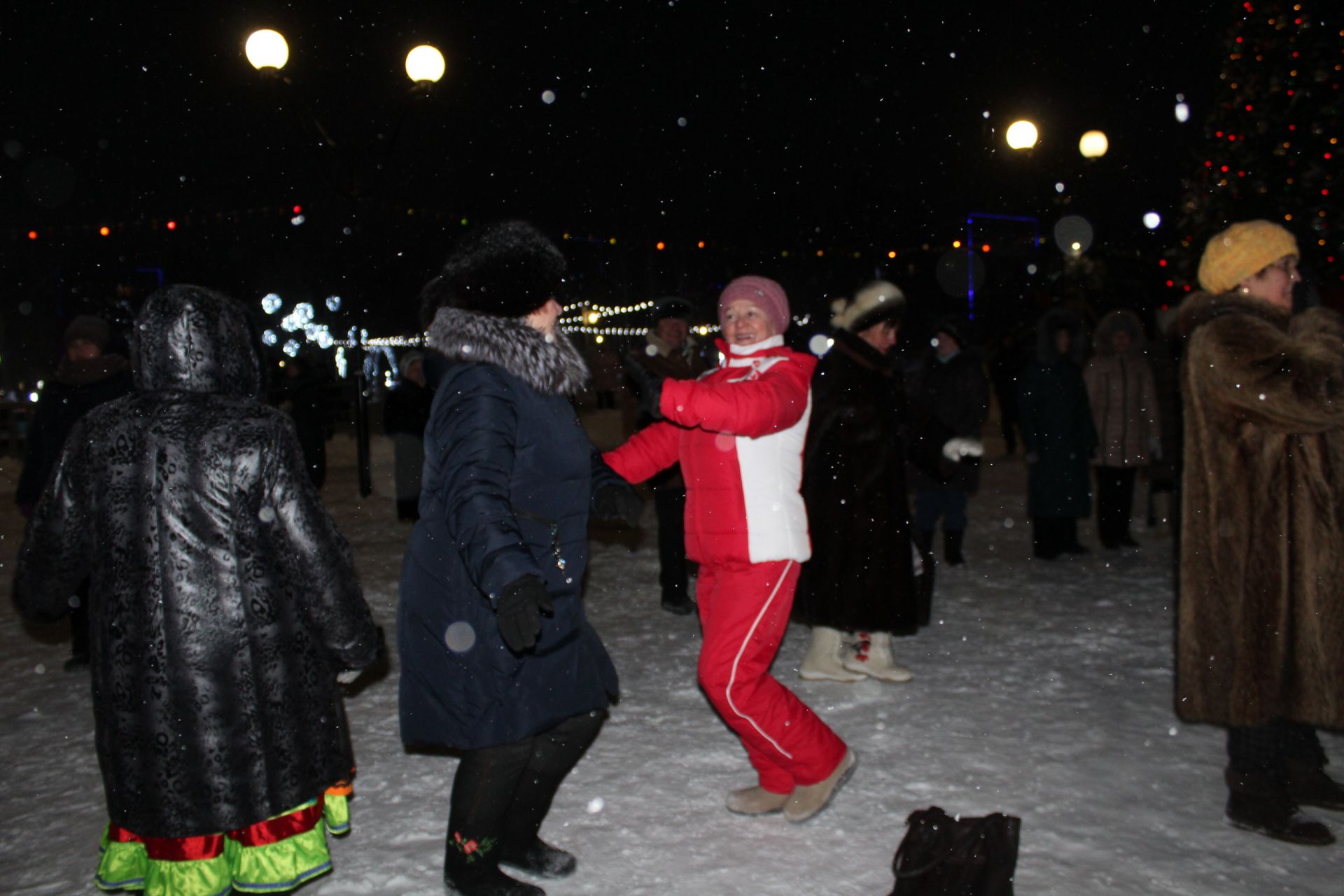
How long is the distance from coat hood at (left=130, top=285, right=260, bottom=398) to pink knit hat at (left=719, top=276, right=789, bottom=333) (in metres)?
1.61

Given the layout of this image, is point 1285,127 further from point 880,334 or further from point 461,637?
point 461,637

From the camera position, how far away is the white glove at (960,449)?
4.18 metres

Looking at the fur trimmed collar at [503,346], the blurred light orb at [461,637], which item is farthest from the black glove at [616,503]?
the blurred light orb at [461,637]

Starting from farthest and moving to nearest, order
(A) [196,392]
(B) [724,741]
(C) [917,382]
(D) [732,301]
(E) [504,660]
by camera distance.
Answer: (C) [917,382] < (B) [724,741] < (D) [732,301] < (E) [504,660] < (A) [196,392]

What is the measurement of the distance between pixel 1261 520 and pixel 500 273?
244cm

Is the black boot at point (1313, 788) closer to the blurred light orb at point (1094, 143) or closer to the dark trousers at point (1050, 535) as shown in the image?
the dark trousers at point (1050, 535)

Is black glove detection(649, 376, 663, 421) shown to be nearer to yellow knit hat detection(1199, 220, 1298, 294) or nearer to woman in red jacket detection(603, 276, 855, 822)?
woman in red jacket detection(603, 276, 855, 822)

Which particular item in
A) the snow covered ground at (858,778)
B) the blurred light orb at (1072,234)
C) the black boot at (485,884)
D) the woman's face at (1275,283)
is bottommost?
the snow covered ground at (858,778)

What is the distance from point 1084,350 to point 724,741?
539cm

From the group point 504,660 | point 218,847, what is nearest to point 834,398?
point 504,660

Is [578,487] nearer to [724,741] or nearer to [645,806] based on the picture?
[645,806]

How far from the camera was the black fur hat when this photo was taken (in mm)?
2727

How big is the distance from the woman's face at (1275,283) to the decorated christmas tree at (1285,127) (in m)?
6.53

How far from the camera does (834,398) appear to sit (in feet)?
14.5
